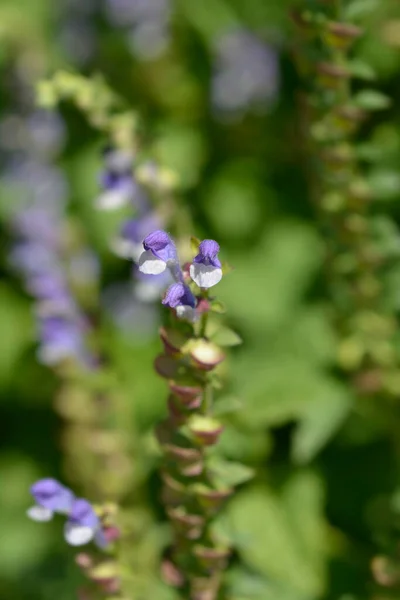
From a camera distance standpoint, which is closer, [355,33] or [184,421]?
[184,421]

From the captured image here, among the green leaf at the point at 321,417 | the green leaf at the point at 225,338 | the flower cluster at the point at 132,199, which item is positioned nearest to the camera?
the green leaf at the point at 225,338

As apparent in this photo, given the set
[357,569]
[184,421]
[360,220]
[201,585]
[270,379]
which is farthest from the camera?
[270,379]

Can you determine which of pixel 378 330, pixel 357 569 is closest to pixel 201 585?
pixel 357 569

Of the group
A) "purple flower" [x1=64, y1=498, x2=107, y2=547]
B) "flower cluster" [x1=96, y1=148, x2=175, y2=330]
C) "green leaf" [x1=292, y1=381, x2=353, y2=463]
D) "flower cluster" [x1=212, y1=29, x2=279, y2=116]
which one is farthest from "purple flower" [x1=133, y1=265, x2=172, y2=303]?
"flower cluster" [x1=212, y1=29, x2=279, y2=116]

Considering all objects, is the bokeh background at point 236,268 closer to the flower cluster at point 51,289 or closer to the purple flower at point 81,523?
the flower cluster at point 51,289

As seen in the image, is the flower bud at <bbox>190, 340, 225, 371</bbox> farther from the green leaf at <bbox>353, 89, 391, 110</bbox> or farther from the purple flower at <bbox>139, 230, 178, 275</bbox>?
the green leaf at <bbox>353, 89, 391, 110</bbox>

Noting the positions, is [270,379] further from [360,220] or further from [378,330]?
[360,220]

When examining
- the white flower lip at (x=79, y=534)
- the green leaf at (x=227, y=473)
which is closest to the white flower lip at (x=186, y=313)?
the green leaf at (x=227, y=473)

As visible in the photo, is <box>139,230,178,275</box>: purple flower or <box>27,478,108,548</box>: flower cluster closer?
<box>139,230,178,275</box>: purple flower
